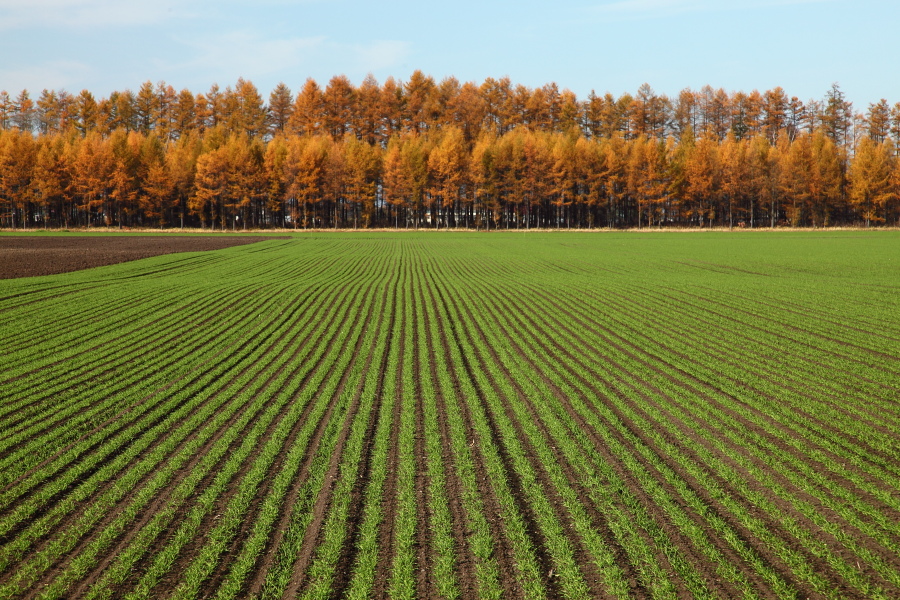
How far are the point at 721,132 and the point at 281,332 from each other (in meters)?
95.3

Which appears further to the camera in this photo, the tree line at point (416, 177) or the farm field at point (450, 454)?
the tree line at point (416, 177)

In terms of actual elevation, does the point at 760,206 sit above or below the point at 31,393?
above

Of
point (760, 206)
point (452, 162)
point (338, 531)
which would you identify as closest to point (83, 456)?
point (338, 531)

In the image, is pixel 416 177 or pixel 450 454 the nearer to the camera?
pixel 450 454

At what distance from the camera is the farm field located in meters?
4.96

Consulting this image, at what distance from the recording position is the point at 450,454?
727 cm

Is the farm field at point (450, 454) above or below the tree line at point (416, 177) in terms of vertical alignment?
below

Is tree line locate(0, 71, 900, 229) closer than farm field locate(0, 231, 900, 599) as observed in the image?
No

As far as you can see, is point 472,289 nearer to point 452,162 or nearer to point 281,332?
point 281,332

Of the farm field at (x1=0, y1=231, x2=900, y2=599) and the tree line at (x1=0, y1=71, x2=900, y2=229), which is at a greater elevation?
the tree line at (x1=0, y1=71, x2=900, y2=229)

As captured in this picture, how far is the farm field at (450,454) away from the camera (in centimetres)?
496

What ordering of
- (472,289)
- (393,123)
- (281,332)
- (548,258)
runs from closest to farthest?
(281,332)
(472,289)
(548,258)
(393,123)

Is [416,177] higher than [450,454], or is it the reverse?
[416,177]

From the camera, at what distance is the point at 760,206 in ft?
254
